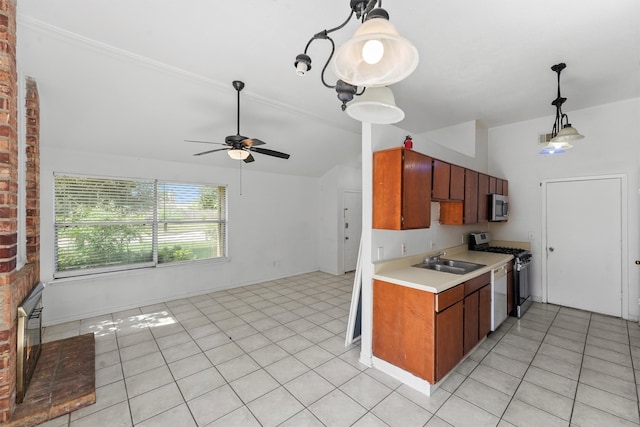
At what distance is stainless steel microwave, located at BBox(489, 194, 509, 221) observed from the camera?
4121 mm

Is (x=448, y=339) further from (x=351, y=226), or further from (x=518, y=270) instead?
(x=351, y=226)

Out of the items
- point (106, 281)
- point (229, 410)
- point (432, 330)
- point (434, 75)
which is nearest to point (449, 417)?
point (432, 330)

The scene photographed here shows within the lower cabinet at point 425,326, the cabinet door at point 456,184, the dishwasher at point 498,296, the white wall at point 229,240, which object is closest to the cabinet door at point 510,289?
the dishwasher at point 498,296

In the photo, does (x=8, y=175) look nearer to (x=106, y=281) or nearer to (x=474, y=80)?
(x=106, y=281)

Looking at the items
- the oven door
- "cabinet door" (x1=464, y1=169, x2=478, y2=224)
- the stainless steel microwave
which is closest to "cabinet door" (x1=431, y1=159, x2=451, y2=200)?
"cabinet door" (x1=464, y1=169, x2=478, y2=224)

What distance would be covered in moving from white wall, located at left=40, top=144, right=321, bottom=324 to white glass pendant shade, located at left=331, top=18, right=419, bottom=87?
443 centimetres

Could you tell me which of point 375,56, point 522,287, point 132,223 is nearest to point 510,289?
point 522,287

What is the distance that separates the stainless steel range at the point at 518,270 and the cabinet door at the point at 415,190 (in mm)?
1975

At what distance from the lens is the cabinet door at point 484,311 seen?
116 inches

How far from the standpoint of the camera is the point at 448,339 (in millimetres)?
2426

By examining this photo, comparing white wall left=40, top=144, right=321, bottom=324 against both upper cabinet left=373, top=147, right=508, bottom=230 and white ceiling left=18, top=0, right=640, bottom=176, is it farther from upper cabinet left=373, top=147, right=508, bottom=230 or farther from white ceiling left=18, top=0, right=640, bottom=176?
upper cabinet left=373, top=147, right=508, bottom=230

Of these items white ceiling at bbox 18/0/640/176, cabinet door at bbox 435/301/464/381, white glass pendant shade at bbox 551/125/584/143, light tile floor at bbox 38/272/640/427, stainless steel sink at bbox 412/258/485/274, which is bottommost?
light tile floor at bbox 38/272/640/427

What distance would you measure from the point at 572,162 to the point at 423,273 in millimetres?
3435

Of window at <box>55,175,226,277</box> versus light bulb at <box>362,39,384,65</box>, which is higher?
light bulb at <box>362,39,384,65</box>
